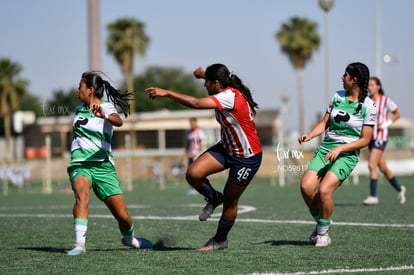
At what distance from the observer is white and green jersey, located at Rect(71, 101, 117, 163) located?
8.16m

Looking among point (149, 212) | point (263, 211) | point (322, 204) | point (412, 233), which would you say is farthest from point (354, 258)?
point (149, 212)

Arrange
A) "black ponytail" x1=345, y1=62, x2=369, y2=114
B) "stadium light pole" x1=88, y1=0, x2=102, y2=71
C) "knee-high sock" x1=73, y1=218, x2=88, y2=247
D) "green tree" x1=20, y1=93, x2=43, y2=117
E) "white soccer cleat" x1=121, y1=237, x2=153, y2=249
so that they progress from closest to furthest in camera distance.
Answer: "knee-high sock" x1=73, y1=218, x2=88, y2=247, "white soccer cleat" x1=121, y1=237, x2=153, y2=249, "black ponytail" x1=345, y1=62, x2=369, y2=114, "stadium light pole" x1=88, y1=0, x2=102, y2=71, "green tree" x1=20, y1=93, x2=43, y2=117

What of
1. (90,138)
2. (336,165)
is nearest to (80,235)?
(90,138)

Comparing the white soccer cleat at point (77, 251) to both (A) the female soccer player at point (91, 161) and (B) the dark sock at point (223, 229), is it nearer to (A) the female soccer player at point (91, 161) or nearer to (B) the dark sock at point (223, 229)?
(A) the female soccer player at point (91, 161)

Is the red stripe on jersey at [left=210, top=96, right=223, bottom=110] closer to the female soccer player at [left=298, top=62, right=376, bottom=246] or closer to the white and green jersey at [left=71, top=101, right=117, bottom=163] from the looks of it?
the white and green jersey at [left=71, top=101, right=117, bottom=163]

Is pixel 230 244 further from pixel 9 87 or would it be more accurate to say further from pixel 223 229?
pixel 9 87

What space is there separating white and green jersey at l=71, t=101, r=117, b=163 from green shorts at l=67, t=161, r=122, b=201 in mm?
72

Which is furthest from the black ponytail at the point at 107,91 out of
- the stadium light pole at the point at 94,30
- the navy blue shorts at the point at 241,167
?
the stadium light pole at the point at 94,30

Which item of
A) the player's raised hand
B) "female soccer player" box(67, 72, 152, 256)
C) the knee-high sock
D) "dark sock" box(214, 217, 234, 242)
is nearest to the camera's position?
the player's raised hand

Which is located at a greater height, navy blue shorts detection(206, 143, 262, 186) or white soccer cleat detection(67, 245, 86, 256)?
navy blue shorts detection(206, 143, 262, 186)

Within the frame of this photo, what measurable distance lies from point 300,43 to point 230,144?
185 feet

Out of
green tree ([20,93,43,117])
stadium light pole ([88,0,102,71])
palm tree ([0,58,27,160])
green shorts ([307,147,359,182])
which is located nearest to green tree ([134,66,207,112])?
green tree ([20,93,43,117])

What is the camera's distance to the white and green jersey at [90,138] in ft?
26.8

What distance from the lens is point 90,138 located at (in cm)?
818
